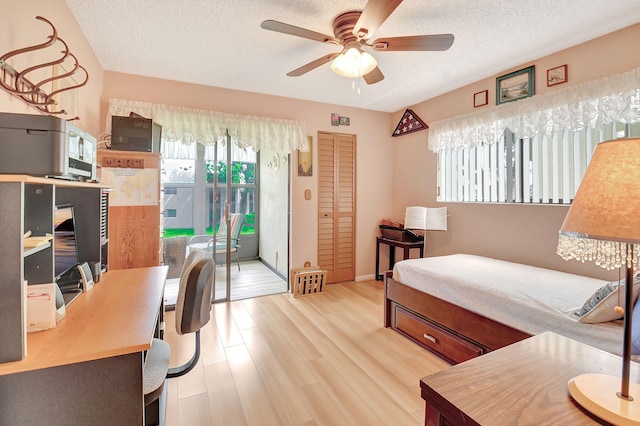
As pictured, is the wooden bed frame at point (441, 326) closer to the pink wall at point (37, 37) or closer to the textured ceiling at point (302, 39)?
the textured ceiling at point (302, 39)

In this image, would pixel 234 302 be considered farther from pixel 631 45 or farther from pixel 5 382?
pixel 631 45

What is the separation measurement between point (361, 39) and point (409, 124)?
2.39 metres

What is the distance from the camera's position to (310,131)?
158 inches

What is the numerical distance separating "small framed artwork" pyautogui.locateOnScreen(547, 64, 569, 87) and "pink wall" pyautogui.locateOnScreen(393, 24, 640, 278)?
0.03 metres

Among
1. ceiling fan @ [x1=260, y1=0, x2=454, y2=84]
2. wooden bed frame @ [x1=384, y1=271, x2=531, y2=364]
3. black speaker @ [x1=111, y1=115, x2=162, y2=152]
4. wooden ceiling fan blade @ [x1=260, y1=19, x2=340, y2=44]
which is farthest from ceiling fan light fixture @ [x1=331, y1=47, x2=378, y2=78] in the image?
wooden bed frame @ [x1=384, y1=271, x2=531, y2=364]

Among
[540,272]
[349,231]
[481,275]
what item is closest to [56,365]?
[481,275]

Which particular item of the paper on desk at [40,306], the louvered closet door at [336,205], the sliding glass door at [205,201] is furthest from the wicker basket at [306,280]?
the paper on desk at [40,306]

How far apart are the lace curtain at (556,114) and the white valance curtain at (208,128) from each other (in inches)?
75.9

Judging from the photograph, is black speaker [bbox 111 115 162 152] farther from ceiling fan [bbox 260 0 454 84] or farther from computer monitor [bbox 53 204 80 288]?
ceiling fan [bbox 260 0 454 84]

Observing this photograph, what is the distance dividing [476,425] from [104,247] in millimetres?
2426

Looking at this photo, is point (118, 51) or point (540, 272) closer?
point (540, 272)

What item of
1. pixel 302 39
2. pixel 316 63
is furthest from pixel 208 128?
pixel 316 63

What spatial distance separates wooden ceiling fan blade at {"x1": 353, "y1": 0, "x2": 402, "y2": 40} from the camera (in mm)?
1505

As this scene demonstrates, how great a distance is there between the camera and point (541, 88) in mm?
2756
